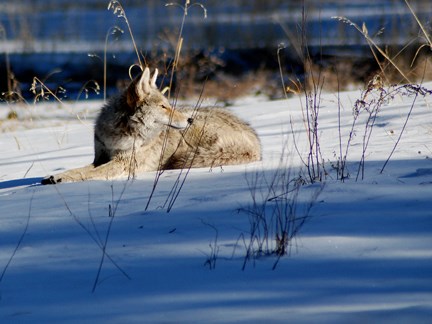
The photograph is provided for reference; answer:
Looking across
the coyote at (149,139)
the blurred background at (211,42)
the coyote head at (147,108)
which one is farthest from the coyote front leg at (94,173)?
the blurred background at (211,42)

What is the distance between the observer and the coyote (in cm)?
657

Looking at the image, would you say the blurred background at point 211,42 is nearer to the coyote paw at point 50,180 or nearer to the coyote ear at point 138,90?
the coyote ear at point 138,90

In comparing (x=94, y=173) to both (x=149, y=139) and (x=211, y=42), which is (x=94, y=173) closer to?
(x=149, y=139)

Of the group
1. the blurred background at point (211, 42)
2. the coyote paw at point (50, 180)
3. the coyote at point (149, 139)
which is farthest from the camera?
the blurred background at point (211, 42)

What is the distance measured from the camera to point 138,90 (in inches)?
261

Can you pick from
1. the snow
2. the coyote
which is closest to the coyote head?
the coyote

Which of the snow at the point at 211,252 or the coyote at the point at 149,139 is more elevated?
the snow at the point at 211,252

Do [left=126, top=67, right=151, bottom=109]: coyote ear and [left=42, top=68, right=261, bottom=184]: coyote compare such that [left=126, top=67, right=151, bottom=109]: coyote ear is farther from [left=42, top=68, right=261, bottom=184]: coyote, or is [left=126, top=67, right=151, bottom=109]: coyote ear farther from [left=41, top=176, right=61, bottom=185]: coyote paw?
[left=41, top=176, right=61, bottom=185]: coyote paw

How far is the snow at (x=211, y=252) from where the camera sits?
3.01 metres

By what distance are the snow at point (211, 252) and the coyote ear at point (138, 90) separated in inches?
45.6

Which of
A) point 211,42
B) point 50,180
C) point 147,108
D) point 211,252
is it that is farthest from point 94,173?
point 211,42

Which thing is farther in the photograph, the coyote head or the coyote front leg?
the coyote head

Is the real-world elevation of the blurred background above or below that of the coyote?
below

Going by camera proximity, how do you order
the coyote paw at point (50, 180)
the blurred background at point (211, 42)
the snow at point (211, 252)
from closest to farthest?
the snow at point (211, 252), the coyote paw at point (50, 180), the blurred background at point (211, 42)
